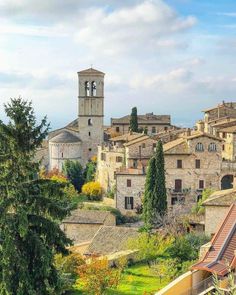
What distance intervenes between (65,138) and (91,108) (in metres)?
7.36

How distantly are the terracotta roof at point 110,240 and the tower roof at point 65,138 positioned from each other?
29.3 metres

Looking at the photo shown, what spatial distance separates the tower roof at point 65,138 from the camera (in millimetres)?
66081

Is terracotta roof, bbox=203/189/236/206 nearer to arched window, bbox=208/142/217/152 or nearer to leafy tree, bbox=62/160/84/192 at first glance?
arched window, bbox=208/142/217/152

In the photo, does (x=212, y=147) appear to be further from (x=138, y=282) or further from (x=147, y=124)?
(x=147, y=124)

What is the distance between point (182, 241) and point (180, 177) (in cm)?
1872

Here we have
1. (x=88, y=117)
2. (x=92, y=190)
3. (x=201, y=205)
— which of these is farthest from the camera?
(x=88, y=117)

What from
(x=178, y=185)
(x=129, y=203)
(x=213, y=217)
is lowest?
(x=213, y=217)

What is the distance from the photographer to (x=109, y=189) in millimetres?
56344

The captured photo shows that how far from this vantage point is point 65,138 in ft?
220

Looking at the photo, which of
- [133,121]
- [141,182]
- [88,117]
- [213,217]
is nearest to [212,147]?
[141,182]

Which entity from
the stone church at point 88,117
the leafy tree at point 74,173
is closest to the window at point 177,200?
the leafy tree at point 74,173

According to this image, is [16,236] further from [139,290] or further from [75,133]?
[75,133]

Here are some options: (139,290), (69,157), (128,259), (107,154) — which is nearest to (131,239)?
(128,259)

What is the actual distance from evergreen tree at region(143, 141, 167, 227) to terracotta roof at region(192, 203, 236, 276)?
2053 centimetres
